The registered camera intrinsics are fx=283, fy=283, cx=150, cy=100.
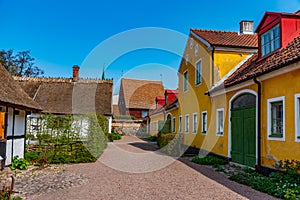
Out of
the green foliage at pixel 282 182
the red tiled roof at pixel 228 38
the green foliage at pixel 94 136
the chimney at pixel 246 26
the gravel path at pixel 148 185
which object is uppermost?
the chimney at pixel 246 26

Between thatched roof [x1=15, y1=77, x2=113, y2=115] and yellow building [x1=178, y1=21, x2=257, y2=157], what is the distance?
13.4 meters

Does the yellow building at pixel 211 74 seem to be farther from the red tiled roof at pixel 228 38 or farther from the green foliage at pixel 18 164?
the green foliage at pixel 18 164

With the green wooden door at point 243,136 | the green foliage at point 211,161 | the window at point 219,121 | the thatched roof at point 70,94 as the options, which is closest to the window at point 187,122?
the window at point 219,121

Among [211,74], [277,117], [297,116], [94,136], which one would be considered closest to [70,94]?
[94,136]

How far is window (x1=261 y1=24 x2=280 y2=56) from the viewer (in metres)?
10.2

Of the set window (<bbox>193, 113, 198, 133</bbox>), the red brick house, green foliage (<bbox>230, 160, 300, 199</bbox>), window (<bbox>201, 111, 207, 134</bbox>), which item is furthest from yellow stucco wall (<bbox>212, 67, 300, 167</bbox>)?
the red brick house

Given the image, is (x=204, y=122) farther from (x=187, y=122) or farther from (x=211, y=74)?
(x=187, y=122)

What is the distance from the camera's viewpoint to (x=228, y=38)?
14961 mm

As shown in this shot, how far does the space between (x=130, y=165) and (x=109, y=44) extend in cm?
564

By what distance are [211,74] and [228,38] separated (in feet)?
8.27

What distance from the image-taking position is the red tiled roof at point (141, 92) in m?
50.7

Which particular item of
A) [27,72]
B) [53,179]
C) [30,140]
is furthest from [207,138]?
[27,72]

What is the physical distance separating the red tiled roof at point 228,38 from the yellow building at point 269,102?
2634 mm

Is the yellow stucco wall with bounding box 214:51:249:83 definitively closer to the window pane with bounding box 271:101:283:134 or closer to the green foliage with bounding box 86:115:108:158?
the window pane with bounding box 271:101:283:134
